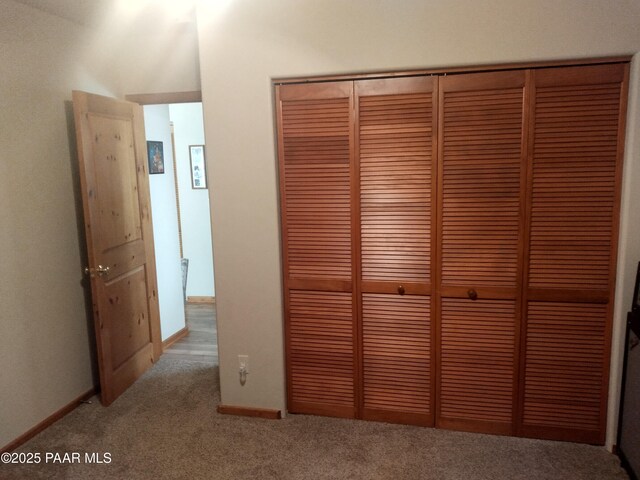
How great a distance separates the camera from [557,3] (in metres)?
2.19

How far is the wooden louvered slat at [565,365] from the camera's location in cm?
240

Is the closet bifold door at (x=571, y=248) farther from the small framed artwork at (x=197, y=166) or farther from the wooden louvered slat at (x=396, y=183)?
the small framed artwork at (x=197, y=166)

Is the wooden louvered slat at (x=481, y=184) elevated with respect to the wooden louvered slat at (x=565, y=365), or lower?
elevated

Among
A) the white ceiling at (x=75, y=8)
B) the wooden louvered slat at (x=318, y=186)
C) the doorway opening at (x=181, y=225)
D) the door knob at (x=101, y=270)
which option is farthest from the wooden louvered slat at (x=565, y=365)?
the white ceiling at (x=75, y=8)

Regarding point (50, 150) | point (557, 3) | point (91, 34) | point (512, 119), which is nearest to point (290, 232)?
point (512, 119)

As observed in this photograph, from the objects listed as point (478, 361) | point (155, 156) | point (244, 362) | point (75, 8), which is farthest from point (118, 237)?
point (478, 361)

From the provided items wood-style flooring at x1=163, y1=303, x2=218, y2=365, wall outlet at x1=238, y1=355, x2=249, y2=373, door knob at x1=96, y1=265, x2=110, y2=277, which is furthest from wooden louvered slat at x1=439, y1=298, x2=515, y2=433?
door knob at x1=96, y1=265, x2=110, y2=277

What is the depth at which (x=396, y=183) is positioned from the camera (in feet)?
8.25

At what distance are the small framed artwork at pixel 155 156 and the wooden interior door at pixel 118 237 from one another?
38 centimetres

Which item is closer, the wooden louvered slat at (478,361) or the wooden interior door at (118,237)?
the wooden louvered slat at (478,361)

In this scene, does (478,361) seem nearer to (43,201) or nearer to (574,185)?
(574,185)

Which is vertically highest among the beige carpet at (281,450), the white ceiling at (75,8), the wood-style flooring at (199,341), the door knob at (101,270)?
the white ceiling at (75,8)

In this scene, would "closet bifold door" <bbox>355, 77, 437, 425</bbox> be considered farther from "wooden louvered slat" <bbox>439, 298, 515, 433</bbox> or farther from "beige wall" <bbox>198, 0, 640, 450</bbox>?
"beige wall" <bbox>198, 0, 640, 450</bbox>

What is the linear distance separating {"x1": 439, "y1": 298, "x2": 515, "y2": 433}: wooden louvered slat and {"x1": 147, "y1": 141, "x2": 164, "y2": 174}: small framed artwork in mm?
2581
